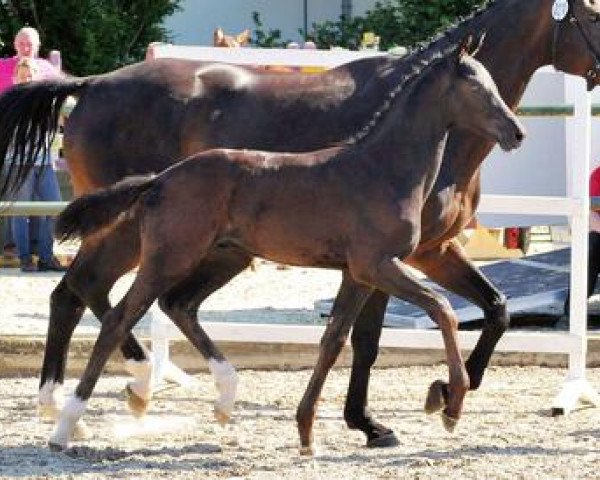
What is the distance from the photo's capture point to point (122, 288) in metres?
11.6

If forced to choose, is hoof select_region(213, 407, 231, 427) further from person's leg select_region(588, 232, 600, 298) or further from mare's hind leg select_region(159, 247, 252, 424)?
person's leg select_region(588, 232, 600, 298)


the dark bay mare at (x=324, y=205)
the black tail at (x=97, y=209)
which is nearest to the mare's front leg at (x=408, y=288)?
the dark bay mare at (x=324, y=205)

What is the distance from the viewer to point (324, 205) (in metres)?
6.38

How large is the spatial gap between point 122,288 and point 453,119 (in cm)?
542

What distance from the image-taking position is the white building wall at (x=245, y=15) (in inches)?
981

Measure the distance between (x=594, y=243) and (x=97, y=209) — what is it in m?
4.09

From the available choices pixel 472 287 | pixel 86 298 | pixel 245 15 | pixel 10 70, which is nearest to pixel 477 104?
pixel 472 287

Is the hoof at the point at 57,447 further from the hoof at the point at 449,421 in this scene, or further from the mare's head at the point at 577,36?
the mare's head at the point at 577,36

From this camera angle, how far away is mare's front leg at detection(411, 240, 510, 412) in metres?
7.29

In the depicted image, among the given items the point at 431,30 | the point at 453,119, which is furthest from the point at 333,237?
the point at 431,30

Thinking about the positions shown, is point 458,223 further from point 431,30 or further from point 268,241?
point 431,30

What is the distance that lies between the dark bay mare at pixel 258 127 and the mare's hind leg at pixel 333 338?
44 centimetres

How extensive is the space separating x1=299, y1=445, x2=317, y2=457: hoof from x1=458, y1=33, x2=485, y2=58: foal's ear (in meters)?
1.58

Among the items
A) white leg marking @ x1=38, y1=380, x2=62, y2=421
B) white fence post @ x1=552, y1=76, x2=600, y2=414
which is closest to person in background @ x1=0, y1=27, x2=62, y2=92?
white fence post @ x1=552, y1=76, x2=600, y2=414
